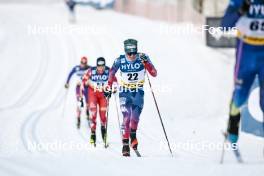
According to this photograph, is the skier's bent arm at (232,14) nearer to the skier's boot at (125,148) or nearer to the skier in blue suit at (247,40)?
the skier in blue suit at (247,40)

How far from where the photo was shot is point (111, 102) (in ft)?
52.5

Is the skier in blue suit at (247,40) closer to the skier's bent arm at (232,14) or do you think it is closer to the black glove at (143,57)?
the skier's bent arm at (232,14)

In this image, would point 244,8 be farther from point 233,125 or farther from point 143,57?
point 143,57

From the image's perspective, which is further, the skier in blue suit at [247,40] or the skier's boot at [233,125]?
the skier's boot at [233,125]

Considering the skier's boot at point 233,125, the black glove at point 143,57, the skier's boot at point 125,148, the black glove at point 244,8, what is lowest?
the skier's boot at point 125,148

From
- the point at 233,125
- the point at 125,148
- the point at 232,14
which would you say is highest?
the point at 232,14

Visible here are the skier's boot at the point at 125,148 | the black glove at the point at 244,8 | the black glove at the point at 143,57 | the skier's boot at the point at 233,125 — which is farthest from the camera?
A: the skier's boot at the point at 125,148

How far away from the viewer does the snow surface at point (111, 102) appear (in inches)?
228

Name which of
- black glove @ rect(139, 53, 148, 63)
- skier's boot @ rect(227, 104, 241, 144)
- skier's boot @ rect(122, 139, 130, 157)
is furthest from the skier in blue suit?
skier's boot @ rect(122, 139, 130, 157)

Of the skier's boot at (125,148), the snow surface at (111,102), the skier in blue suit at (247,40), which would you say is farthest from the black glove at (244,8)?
the skier's boot at (125,148)

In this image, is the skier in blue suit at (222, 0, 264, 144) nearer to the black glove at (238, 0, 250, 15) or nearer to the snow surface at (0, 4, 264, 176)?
the black glove at (238, 0, 250, 15)

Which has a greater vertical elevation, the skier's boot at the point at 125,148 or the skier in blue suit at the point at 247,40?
the skier in blue suit at the point at 247,40

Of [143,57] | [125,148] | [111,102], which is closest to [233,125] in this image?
[143,57]

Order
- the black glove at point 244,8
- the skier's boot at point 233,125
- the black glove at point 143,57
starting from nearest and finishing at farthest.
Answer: the black glove at point 244,8 → the skier's boot at point 233,125 → the black glove at point 143,57
